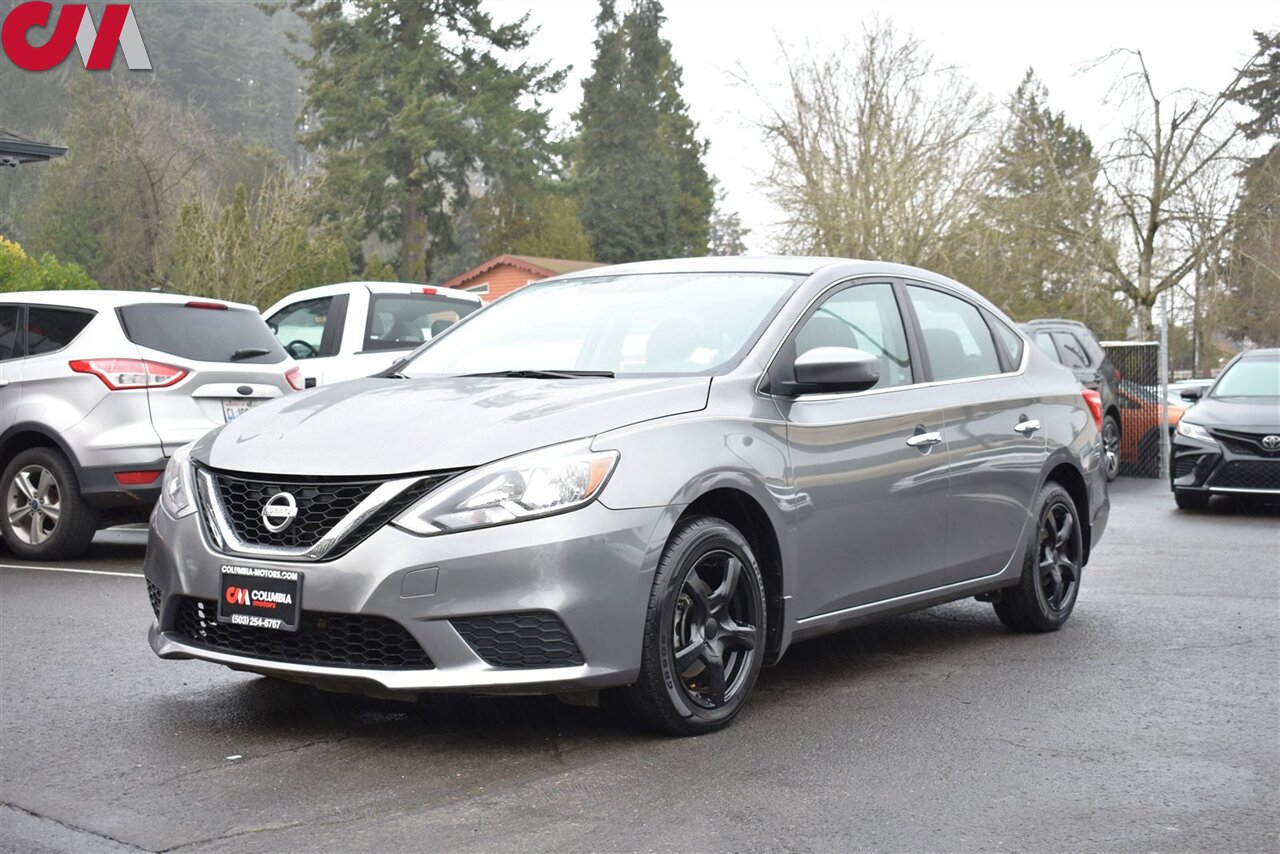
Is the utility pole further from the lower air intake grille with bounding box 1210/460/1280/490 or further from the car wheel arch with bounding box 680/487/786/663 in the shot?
the car wheel arch with bounding box 680/487/786/663

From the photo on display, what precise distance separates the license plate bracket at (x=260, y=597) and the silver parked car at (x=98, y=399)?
5.16m

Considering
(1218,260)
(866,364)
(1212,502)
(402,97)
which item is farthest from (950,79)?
(866,364)

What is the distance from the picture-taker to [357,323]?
13219 millimetres

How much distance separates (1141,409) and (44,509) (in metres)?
13.9

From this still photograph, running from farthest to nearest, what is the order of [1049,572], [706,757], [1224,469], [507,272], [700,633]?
1. [507,272]
2. [1224,469]
3. [1049,572]
4. [700,633]
5. [706,757]

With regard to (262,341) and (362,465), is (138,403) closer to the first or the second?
(262,341)

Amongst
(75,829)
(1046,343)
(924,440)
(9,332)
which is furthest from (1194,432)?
(75,829)

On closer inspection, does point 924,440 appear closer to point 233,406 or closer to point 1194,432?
point 233,406

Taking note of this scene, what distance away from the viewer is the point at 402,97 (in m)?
50.2

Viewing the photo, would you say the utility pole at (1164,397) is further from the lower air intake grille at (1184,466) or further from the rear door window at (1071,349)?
the lower air intake grille at (1184,466)

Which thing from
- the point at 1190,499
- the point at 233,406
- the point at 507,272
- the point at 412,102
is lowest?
the point at 1190,499

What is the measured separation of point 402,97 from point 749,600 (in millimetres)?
46913

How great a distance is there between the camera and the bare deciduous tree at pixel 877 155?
126 ft

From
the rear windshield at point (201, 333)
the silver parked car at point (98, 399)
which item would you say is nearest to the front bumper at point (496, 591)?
the silver parked car at point (98, 399)
